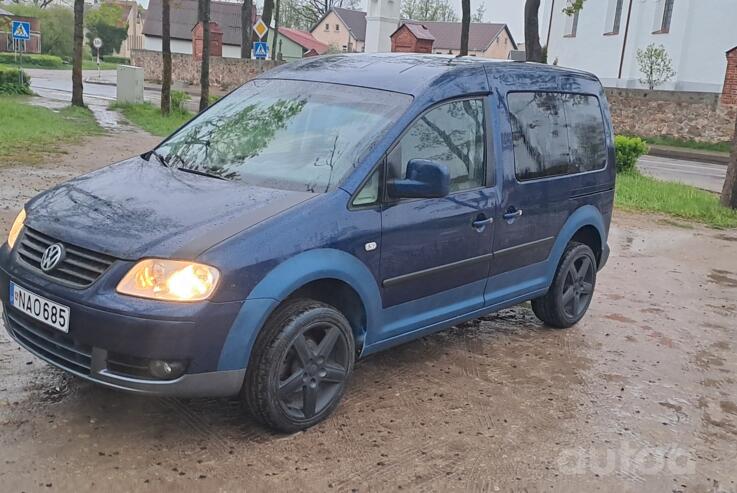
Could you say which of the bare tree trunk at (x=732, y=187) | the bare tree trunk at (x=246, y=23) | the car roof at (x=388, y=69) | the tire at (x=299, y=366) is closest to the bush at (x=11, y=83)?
the bare tree trunk at (x=246, y=23)

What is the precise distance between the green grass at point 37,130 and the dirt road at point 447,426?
28.9ft

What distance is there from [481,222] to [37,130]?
13.4 meters

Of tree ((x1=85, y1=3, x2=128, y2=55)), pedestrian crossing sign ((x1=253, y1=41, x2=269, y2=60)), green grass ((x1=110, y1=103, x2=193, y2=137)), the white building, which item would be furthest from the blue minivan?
tree ((x1=85, y1=3, x2=128, y2=55))

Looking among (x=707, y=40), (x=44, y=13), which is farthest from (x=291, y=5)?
(x=707, y=40)

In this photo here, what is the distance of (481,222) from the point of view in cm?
486

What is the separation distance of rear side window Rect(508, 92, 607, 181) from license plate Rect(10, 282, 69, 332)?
9.92 feet

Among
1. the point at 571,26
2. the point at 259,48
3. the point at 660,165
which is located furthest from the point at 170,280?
the point at 571,26

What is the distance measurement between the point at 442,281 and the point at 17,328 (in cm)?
238

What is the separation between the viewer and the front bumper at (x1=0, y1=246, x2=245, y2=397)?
3434 mm

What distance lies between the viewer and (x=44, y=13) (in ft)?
230

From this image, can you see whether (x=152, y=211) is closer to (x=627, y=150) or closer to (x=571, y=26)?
(x=627, y=150)

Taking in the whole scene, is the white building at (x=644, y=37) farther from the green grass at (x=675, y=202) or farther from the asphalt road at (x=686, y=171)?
the green grass at (x=675, y=202)

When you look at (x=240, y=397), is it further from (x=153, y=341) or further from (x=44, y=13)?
(x=44, y=13)

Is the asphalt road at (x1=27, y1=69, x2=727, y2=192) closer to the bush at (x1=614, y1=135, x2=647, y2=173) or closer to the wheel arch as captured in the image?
the bush at (x1=614, y1=135, x2=647, y2=173)
